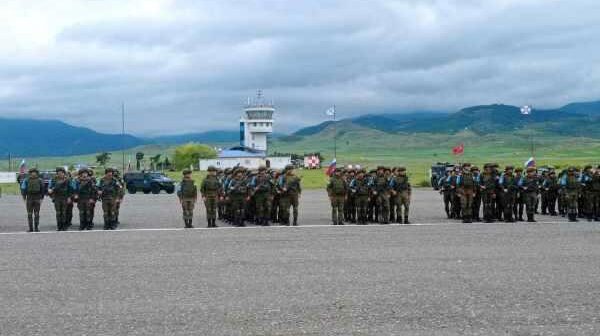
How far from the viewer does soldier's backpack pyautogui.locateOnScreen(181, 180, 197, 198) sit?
21797 mm

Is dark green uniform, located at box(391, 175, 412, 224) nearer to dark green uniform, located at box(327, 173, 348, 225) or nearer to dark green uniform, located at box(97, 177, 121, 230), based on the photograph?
dark green uniform, located at box(327, 173, 348, 225)

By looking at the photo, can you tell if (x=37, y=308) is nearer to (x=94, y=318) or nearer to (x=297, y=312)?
(x=94, y=318)

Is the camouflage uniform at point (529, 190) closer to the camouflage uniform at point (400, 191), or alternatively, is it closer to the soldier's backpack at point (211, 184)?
the camouflage uniform at point (400, 191)

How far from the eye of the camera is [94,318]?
9.36m

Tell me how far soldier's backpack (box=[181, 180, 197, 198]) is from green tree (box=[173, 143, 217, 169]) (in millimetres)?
107681

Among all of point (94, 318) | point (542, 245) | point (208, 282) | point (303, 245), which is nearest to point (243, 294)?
point (208, 282)

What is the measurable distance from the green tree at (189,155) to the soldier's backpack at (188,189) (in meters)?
108

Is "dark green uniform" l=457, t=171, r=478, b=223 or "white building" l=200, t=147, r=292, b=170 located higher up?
"white building" l=200, t=147, r=292, b=170

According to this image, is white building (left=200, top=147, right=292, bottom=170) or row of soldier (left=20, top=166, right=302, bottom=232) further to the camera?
white building (left=200, top=147, right=292, bottom=170)

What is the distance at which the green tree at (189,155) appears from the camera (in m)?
131

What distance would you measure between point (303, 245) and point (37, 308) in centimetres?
747

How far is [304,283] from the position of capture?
11578 millimetres

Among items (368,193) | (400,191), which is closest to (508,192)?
(400,191)

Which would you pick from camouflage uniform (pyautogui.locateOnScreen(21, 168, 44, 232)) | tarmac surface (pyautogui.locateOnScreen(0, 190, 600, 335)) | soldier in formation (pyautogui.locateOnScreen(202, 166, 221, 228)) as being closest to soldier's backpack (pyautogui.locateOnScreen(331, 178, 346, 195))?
tarmac surface (pyautogui.locateOnScreen(0, 190, 600, 335))
